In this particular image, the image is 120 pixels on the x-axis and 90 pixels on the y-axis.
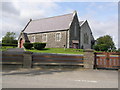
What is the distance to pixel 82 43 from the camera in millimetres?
36281

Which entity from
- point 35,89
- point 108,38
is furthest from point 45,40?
point 108,38

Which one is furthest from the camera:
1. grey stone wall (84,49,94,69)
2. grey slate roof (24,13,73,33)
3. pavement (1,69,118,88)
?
grey slate roof (24,13,73,33)

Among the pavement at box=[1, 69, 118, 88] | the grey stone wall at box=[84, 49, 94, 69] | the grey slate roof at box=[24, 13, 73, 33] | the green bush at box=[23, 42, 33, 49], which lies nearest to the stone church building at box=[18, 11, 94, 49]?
the grey slate roof at box=[24, 13, 73, 33]

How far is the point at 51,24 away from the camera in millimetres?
37219

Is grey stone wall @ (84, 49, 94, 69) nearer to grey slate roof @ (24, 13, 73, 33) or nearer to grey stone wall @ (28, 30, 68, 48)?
grey stone wall @ (28, 30, 68, 48)

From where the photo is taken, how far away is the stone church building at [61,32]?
32.4 metres

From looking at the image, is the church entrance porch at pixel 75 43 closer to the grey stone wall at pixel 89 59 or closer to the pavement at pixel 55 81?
the grey stone wall at pixel 89 59

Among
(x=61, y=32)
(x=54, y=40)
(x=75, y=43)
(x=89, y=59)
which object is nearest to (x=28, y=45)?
(x=54, y=40)

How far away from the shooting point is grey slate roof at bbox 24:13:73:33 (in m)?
33.9

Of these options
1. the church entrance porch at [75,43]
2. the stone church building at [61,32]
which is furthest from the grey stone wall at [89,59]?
the church entrance porch at [75,43]

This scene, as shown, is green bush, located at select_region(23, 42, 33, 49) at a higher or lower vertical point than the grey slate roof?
lower

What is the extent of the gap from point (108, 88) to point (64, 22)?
29.9m

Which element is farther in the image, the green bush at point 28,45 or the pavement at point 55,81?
the green bush at point 28,45

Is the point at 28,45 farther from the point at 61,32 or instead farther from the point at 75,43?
the point at 75,43
